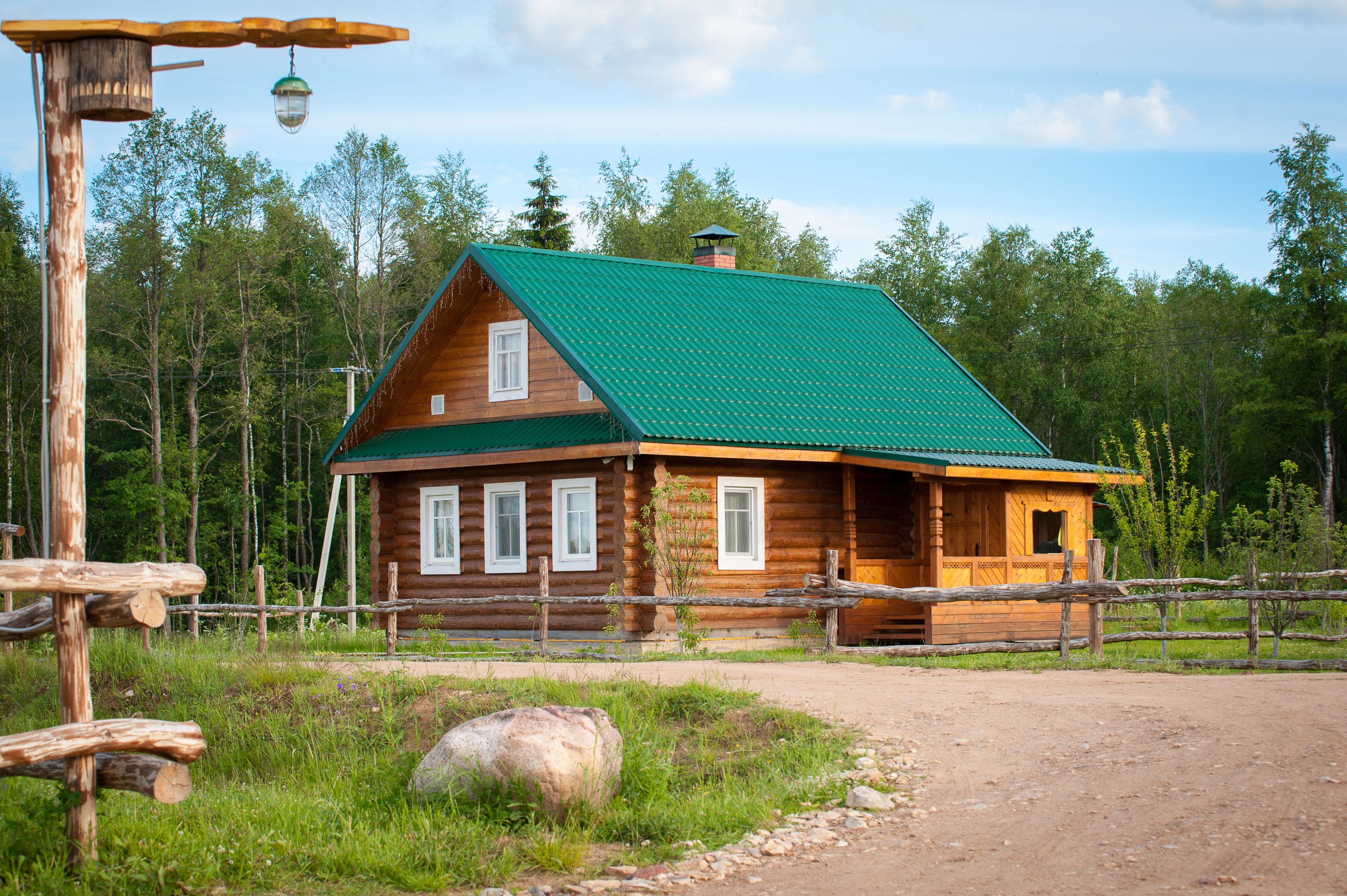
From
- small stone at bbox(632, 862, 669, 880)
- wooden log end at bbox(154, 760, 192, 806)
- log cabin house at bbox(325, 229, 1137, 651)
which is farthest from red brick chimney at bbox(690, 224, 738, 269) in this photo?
wooden log end at bbox(154, 760, 192, 806)

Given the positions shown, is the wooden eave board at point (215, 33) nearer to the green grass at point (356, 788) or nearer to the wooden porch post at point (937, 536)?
the green grass at point (356, 788)

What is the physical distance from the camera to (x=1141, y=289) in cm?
5825

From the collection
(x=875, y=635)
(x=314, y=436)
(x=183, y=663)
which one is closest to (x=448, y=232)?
(x=314, y=436)

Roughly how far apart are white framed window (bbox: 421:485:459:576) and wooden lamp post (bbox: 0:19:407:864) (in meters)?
14.5

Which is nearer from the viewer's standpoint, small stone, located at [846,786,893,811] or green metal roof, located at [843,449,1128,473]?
small stone, located at [846,786,893,811]

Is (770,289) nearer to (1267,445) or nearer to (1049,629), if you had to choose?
(1049,629)

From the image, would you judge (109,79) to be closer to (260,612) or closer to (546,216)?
(260,612)

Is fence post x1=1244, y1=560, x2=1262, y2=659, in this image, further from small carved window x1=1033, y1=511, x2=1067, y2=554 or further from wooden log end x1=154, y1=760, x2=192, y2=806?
wooden log end x1=154, y1=760, x2=192, y2=806

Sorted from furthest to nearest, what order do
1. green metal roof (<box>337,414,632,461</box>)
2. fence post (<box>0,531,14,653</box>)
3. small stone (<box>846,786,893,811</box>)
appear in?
green metal roof (<box>337,414,632,461</box>) < fence post (<box>0,531,14,653</box>) < small stone (<box>846,786,893,811</box>)

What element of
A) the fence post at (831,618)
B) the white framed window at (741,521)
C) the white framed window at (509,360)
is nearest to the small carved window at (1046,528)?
the white framed window at (741,521)

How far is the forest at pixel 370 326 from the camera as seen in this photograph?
37.4m

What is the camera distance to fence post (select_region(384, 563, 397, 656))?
1962 centimetres

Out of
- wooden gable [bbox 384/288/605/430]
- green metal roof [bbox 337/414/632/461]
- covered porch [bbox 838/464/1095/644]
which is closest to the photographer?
green metal roof [bbox 337/414/632/461]

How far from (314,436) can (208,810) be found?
37.3 m
